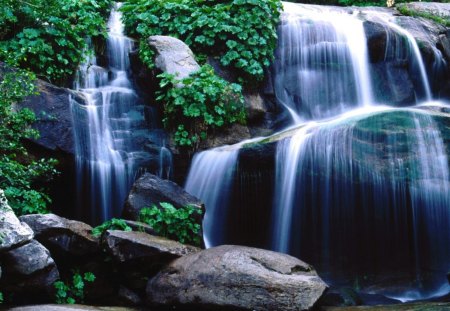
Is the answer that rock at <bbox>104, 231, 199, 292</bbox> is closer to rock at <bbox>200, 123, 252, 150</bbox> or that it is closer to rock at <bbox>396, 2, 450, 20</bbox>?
rock at <bbox>200, 123, 252, 150</bbox>

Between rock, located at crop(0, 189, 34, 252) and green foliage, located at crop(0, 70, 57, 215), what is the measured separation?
123cm

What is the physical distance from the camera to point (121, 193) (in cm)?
801

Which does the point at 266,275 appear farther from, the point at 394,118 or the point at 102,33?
the point at 102,33

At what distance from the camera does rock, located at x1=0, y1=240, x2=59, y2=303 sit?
5.26 m

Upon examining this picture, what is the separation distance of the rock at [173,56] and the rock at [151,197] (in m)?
2.40

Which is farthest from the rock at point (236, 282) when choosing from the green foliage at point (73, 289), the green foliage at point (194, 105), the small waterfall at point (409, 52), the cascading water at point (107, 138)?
the small waterfall at point (409, 52)

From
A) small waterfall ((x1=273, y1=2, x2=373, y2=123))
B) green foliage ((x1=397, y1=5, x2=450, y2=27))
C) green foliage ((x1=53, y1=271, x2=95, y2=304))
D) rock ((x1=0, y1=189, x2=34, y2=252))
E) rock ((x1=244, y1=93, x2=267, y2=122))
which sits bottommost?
green foliage ((x1=53, y1=271, x2=95, y2=304))

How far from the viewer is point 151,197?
7.22m

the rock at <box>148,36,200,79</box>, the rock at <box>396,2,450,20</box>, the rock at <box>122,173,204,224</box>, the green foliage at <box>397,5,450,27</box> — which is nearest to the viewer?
the rock at <box>122,173,204,224</box>

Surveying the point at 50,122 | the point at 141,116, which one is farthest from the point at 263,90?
the point at 50,122

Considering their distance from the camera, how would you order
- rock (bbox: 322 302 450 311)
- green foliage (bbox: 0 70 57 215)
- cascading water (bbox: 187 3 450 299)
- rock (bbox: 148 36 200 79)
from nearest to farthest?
rock (bbox: 322 302 450 311), green foliage (bbox: 0 70 57 215), cascading water (bbox: 187 3 450 299), rock (bbox: 148 36 200 79)

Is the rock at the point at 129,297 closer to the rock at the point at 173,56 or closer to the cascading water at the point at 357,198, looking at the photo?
the cascading water at the point at 357,198

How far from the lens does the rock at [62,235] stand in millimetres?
5992

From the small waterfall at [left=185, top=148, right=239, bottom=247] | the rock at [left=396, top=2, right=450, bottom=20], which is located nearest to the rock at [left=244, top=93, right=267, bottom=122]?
the small waterfall at [left=185, top=148, right=239, bottom=247]
